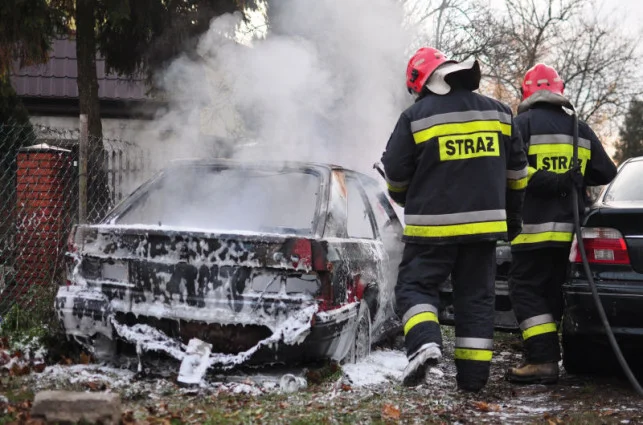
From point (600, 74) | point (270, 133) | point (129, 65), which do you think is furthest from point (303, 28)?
point (600, 74)

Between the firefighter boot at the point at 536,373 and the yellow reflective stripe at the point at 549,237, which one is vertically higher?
the yellow reflective stripe at the point at 549,237

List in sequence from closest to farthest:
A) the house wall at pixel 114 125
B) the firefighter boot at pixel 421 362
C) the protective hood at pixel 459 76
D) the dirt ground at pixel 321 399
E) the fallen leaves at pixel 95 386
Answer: the dirt ground at pixel 321 399
the fallen leaves at pixel 95 386
the firefighter boot at pixel 421 362
the protective hood at pixel 459 76
the house wall at pixel 114 125

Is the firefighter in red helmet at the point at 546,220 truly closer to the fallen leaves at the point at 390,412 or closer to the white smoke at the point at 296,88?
the fallen leaves at the point at 390,412

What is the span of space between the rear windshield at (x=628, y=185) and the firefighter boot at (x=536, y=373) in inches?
47.1

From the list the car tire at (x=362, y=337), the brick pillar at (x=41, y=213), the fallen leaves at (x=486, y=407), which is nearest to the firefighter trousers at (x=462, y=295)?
the fallen leaves at (x=486, y=407)

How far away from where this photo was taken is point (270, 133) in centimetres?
694

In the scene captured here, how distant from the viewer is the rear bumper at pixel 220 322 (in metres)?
4.04

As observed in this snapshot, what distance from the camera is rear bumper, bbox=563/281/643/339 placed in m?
4.39

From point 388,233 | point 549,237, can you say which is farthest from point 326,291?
point 388,233

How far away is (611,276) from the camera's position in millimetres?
4523

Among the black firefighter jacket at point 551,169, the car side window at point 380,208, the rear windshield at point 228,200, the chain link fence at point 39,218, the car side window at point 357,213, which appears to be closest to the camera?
the rear windshield at point 228,200

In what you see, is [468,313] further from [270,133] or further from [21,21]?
[21,21]

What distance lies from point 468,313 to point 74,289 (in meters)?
2.26

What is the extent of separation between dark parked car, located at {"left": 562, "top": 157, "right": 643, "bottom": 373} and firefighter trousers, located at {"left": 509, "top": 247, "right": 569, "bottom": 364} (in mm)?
194
